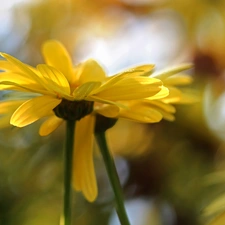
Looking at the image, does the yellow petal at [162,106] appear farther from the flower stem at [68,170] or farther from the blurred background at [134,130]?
the blurred background at [134,130]

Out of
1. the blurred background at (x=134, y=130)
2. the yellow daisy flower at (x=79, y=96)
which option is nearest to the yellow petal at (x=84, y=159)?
the yellow daisy flower at (x=79, y=96)

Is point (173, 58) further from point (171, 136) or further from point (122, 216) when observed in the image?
point (122, 216)

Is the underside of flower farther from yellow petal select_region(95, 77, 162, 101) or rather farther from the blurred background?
the blurred background

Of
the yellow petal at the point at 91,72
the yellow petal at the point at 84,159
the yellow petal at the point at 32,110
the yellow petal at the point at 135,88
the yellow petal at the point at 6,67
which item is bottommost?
the yellow petal at the point at 84,159

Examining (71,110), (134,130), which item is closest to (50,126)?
(71,110)

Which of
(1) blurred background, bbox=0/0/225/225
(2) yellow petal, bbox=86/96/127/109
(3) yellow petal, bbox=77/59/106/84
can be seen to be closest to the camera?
(2) yellow petal, bbox=86/96/127/109

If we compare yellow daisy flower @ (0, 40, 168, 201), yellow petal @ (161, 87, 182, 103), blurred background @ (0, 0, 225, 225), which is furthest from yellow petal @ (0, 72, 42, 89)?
blurred background @ (0, 0, 225, 225)
